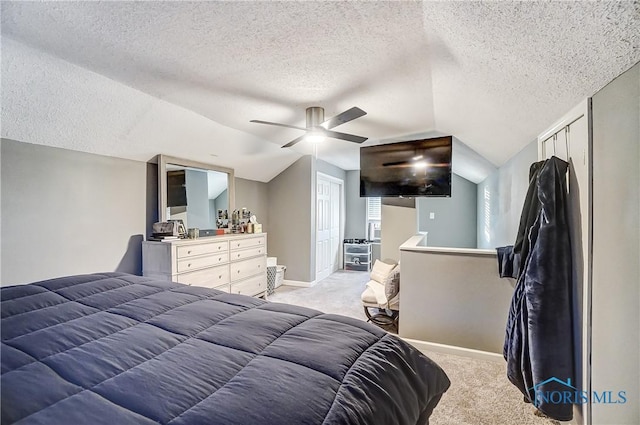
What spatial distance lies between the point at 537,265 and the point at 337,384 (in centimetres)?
145

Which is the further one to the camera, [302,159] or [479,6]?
[302,159]

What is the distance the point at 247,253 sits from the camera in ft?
13.6

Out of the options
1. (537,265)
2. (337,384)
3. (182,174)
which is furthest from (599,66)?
(182,174)

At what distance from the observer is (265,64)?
204 cm

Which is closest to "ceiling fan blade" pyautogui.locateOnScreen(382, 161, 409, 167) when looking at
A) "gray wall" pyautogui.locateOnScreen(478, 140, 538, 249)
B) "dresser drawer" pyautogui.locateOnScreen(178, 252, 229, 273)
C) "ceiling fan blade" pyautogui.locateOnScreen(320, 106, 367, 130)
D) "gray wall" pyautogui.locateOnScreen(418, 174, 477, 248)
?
"gray wall" pyautogui.locateOnScreen(478, 140, 538, 249)

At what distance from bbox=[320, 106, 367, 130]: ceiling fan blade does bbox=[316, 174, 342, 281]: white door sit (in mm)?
2710

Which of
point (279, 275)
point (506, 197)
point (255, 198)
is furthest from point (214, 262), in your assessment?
point (506, 197)

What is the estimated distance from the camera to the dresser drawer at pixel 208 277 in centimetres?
321

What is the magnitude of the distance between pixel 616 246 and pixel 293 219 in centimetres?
432

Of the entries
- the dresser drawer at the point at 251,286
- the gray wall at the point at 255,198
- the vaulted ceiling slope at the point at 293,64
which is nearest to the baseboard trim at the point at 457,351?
the vaulted ceiling slope at the point at 293,64

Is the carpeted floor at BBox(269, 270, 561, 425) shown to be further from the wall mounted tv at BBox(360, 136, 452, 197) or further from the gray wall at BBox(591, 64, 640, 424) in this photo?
the wall mounted tv at BBox(360, 136, 452, 197)

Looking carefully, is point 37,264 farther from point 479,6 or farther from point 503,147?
point 503,147

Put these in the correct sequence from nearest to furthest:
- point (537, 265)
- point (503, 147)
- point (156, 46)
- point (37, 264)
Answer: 1. point (537, 265)
2. point (156, 46)
3. point (37, 264)
4. point (503, 147)

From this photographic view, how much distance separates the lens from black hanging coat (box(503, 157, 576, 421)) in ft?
5.22
